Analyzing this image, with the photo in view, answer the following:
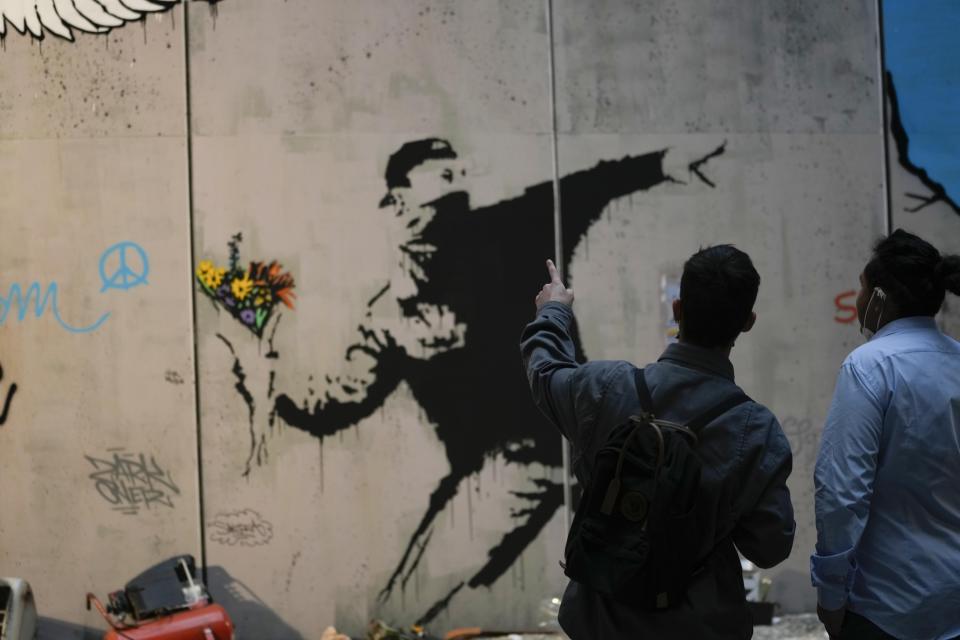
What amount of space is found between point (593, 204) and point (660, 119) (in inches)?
24.7

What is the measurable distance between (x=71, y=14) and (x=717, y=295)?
451 centimetres

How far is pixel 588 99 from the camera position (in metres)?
5.76

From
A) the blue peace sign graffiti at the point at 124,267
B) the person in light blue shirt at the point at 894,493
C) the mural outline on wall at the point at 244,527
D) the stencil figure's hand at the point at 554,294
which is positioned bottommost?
the mural outline on wall at the point at 244,527

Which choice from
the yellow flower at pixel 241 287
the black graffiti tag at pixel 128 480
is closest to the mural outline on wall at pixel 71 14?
the yellow flower at pixel 241 287

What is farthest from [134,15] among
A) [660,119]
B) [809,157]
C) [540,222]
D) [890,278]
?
[890,278]

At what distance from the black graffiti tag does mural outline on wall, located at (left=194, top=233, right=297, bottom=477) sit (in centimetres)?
48

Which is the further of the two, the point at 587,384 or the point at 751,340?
the point at 751,340

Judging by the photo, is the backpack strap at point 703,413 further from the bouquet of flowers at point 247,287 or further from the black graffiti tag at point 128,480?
the black graffiti tag at point 128,480

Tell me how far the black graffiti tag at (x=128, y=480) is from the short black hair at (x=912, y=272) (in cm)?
398

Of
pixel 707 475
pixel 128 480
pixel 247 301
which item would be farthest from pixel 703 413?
pixel 128 480

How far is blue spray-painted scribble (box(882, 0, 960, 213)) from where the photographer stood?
5938 millimetres

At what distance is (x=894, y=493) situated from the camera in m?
2.73

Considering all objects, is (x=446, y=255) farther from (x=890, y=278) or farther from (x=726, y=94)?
(x=890, y=278)

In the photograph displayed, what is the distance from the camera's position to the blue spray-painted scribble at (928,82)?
19.5ft
